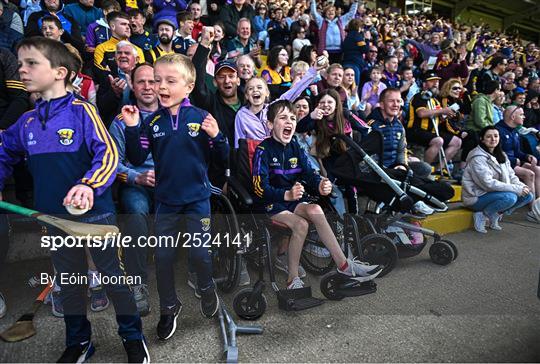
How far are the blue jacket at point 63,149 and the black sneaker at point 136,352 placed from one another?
732 mm

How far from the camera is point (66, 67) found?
1.82m

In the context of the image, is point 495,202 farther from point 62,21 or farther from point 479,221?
point 62,21

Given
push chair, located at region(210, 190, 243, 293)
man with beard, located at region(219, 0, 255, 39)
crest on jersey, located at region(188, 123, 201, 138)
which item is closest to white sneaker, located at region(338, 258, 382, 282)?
push chair, located at region(210, 190, 243, 293)

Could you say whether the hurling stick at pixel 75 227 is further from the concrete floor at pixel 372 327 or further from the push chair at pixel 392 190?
the push chair at pixel 392 190

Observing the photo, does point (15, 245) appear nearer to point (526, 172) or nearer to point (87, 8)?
point (87, 8)

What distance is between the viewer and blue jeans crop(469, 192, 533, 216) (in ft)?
14.3

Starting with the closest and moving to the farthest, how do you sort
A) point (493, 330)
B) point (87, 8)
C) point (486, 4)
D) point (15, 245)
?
point (493, 330)
point (15, 245)
point (87, 8)
point (486, 4)

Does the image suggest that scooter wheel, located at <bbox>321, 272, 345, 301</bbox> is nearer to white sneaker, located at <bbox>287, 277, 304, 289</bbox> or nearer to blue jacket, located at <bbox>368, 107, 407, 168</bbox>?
white sneaker, located at <bbox>287, 277, 304, 289</bbox>

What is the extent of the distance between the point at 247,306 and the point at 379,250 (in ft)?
4.48

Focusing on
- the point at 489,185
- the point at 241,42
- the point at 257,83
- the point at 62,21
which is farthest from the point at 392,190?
the point at 62,21

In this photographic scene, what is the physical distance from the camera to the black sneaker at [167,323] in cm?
213

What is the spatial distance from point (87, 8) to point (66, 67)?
404 cm

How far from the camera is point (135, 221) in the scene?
247 cm

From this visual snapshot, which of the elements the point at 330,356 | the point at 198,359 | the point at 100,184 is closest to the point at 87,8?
the point at 100,184
